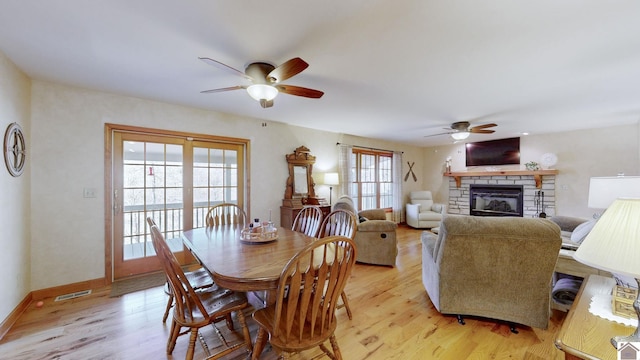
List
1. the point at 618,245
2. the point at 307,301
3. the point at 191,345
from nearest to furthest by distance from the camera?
the point at 618,245 → the point at 307,301 → the point at 191,345

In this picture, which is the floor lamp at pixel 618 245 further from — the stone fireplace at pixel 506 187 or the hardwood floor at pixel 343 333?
the stone fireplace at pixel 506 187

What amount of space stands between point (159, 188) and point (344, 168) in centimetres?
347

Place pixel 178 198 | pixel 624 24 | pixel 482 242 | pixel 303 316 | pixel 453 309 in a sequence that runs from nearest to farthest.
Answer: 1. pixel 303 316
2. pixel 624 24
3. pixel 482 242
4. pixel 453 309
5. pixel 178 198

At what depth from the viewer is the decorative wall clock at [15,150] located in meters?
2.13

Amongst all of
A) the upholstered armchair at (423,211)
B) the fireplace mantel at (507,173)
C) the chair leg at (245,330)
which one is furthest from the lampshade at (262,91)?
the fireplace mantel at (507,173)

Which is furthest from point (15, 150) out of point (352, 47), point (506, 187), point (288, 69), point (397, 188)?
point (506, 187)

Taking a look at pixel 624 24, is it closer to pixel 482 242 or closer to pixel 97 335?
pixel 482 242

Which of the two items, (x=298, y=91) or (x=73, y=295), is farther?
(x=73, y=295)

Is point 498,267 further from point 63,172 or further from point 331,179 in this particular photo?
point 63,172

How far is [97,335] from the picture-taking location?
2.05 metres

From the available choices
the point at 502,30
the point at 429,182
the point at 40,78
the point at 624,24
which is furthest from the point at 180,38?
the point at 429,182

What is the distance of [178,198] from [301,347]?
10.1ft

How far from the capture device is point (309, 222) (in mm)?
2941

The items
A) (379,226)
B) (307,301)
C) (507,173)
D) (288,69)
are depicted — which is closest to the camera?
(307,301)
